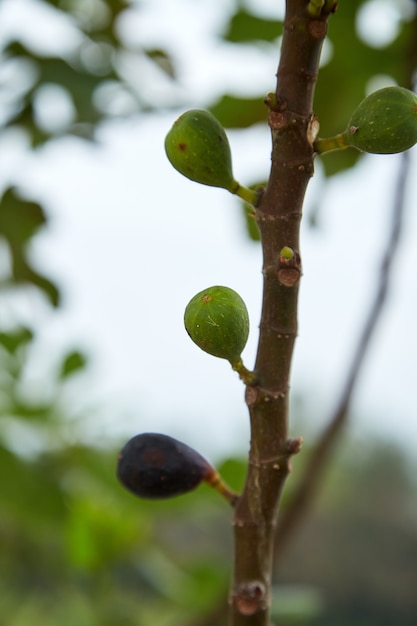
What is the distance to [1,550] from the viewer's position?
226 cm

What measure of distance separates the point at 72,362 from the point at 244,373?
1640 millimetres

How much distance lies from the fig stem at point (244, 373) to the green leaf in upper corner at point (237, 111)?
97cm

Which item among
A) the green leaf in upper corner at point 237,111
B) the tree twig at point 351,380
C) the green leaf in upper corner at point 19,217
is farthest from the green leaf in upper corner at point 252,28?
the green leaf in upper corner at point 19,217

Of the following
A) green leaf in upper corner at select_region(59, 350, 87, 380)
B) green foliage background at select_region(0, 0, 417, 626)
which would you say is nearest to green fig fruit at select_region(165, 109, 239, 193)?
green foliage background at select_region(0, 0, 417, 626)

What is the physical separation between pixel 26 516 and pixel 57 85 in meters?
0.73

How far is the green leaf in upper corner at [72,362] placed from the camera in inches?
85.4

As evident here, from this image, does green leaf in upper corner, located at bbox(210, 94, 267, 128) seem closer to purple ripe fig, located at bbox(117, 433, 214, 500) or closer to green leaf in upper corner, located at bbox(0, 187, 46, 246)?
green leaf in upper corner, located at bbox(0, 187, 46, 246)

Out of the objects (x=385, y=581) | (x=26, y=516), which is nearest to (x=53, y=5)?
(x=26, y=516)

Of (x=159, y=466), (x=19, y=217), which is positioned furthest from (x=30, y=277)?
(x=159, y=466)

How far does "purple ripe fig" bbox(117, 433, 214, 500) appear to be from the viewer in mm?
700

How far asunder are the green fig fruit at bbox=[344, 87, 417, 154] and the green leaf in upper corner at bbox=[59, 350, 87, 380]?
1650mm

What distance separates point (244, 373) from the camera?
57 centimetres

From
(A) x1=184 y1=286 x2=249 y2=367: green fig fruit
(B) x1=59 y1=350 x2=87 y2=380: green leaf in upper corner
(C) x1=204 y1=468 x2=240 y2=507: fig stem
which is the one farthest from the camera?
(B) x1=59 y1=350 x2=87 y2=380: green leaf in upper corner

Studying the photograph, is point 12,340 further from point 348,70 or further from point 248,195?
point 248,195
